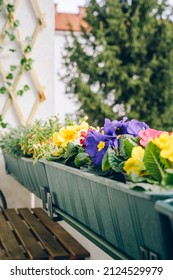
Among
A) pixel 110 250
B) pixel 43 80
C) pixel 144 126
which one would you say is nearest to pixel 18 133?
pixel 43 80

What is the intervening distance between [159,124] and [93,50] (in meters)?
2.37

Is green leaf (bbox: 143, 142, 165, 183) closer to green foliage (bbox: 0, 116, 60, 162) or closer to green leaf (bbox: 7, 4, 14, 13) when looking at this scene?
green foliage (bbox: 0, 116, 60, 162)

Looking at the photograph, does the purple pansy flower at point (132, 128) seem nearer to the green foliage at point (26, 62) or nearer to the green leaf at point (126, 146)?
the green leaf at point (126, 146)

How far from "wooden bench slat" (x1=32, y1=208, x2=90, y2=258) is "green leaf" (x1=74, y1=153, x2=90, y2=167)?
416 mm

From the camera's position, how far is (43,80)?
3207 mm

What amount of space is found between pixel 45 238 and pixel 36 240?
0.06m

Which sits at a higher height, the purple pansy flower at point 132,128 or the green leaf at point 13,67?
the green leaf at point 13,67

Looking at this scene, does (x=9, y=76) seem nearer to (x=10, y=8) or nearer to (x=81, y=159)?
(x=10, y=8)

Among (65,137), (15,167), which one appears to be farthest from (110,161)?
(15,167)

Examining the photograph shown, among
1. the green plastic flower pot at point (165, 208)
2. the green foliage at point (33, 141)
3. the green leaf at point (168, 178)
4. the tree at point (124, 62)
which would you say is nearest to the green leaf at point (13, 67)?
the green foliage at point (33, 141)

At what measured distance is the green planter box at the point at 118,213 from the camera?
826 mm

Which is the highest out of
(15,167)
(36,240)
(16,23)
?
(16,23)

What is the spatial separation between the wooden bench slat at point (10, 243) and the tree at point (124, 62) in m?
8.19

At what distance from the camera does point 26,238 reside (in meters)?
1.91
